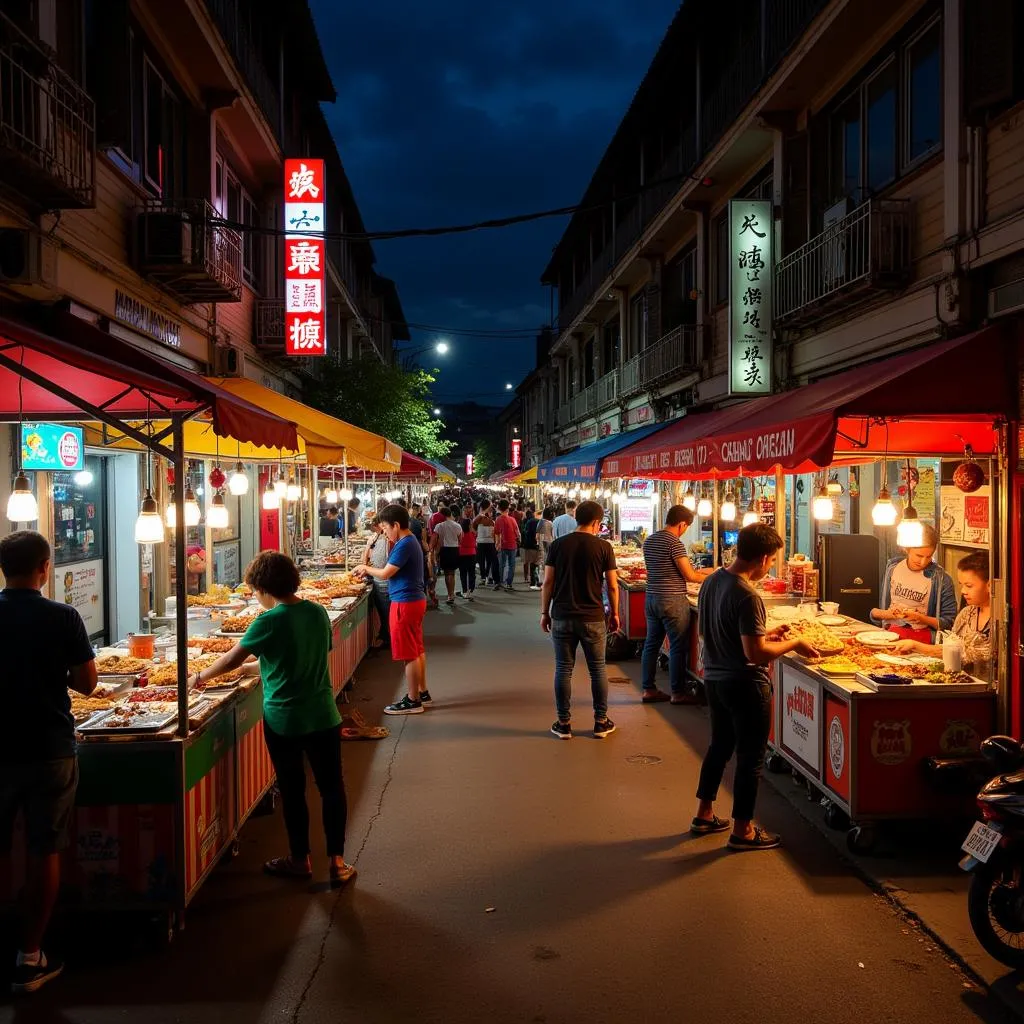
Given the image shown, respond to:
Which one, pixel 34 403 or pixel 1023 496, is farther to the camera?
pixel 34 403

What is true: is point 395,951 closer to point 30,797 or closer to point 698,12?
point 30,797

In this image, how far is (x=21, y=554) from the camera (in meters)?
4.04

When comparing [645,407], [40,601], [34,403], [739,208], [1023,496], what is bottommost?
[40,601]

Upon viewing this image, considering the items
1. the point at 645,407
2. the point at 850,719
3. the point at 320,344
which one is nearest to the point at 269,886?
the point at 850,719

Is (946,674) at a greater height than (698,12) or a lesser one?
lesser

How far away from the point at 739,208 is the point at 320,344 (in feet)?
26.7

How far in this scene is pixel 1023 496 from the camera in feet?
18.5

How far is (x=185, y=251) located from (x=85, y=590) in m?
4.53

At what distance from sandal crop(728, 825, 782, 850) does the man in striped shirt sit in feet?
13.2

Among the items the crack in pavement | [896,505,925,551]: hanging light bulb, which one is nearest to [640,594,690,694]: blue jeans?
[896,505,925,551]: hanging light bulb

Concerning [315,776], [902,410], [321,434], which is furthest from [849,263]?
[315,776]

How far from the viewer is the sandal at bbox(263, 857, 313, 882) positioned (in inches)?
204

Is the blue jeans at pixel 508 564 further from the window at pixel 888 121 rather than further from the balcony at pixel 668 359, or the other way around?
the window at pixel 888 121

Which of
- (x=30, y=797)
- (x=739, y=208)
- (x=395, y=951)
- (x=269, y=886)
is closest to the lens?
(x=30, y=797)
